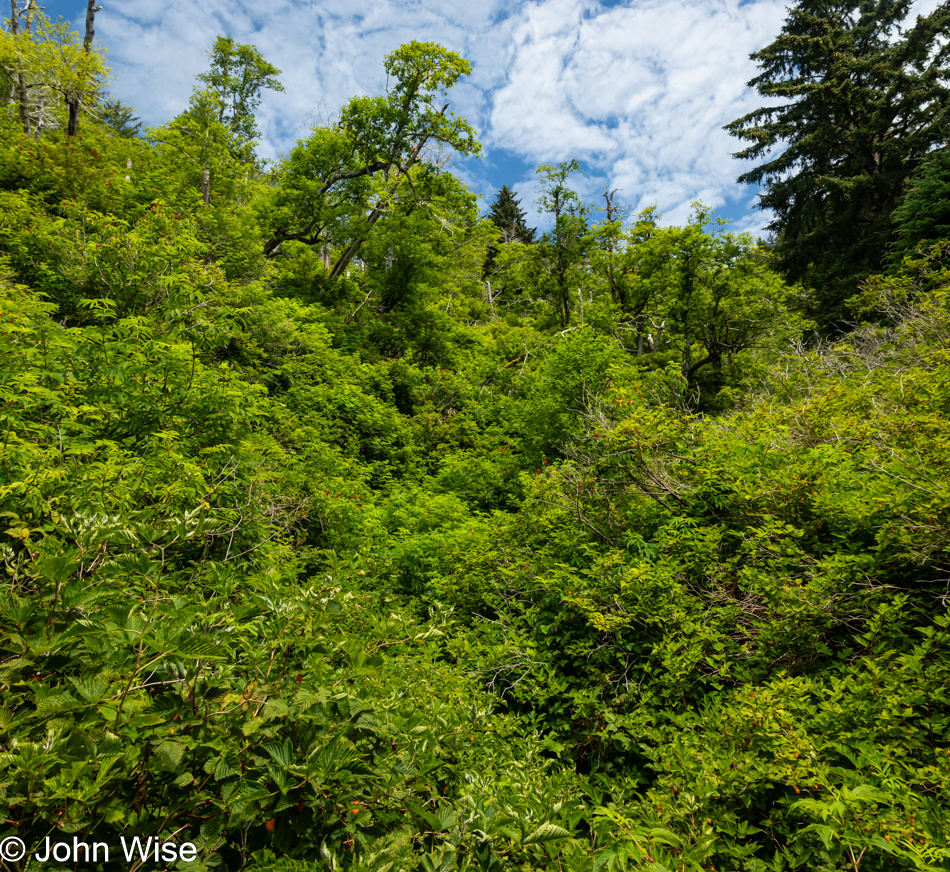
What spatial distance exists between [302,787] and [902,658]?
11.7ft

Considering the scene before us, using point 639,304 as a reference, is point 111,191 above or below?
above

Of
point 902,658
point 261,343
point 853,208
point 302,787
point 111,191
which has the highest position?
point 853,208

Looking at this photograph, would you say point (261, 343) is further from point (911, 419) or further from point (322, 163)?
point (911, 419)

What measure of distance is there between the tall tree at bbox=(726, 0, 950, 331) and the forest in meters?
4.47

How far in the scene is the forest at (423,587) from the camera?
5.13 feet

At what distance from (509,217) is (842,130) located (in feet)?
71.3

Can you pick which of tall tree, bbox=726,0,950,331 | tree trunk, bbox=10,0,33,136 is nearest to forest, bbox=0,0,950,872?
tree trunk, bbox=10,0,33,136

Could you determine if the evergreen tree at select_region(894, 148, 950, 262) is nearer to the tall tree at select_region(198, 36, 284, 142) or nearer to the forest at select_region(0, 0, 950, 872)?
the forest at select_region(0, 0, 950, 872)

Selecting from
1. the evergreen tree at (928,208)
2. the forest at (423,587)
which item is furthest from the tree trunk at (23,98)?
the evergreen tree at (928,208)

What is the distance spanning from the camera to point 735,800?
2832mm

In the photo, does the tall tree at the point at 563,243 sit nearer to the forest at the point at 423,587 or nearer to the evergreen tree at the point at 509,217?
the forest at the point at 423,587

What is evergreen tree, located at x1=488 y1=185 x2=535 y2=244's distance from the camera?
115 ft

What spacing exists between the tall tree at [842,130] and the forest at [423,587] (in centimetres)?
447

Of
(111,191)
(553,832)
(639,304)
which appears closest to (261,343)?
(111,191)
